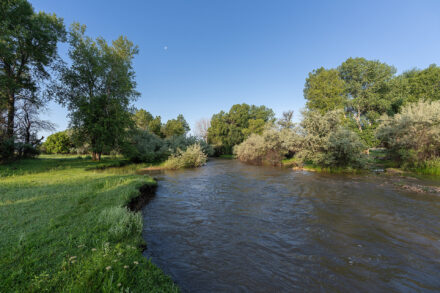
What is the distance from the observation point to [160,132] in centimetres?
5144

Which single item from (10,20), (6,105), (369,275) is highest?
(10,20)

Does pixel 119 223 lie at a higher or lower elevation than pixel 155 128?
lower

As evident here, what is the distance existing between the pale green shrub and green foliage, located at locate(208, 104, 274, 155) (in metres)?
43.0

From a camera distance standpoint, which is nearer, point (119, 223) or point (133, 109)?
point (119, 223)

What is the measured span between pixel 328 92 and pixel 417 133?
19726 mm

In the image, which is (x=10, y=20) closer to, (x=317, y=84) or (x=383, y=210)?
(x=383, y=210)

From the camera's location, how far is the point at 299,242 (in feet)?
17.5

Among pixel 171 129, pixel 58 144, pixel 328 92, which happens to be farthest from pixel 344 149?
pixel 58 144

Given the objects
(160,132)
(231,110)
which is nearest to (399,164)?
(231,110)

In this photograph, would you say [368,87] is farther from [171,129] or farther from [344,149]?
[171,129]

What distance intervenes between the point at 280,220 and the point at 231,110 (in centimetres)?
5379

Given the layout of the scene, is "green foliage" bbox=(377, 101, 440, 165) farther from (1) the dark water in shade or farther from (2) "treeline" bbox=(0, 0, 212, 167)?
(2) "treeline" bbox=(0, 0, 212, 167)

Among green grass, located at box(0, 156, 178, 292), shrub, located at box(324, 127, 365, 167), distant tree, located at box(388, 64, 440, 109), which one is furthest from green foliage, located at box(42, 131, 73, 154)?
distant tree, located at box(388, 64, 440, 109)

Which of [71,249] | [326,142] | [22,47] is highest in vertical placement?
[22,47]
